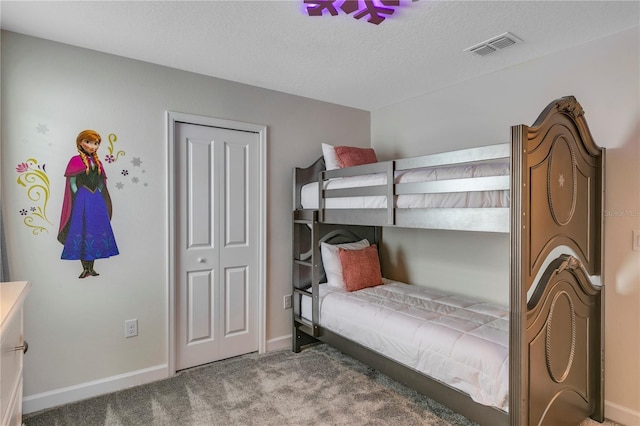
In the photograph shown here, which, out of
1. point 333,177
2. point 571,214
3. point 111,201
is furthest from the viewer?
point 333,177

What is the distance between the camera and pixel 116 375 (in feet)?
8.20

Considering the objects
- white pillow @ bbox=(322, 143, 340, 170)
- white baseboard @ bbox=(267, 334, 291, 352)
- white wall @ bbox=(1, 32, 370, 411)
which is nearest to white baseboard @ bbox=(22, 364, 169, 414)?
white wall @ bbox=(1, 32, 370, 411)

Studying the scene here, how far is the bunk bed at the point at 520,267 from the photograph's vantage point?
162 centimetres

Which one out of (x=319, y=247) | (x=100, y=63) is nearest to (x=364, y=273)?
(x=319, y=247)

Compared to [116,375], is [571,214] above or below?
above

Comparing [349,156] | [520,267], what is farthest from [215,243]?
[520,267]

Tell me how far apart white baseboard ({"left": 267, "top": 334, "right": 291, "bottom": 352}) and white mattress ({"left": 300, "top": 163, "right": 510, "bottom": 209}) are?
52.8 inches

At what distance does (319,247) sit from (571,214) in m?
1.95

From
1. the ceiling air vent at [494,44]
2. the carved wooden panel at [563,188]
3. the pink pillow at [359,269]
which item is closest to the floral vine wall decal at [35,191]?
the pink pillow at [359,269]

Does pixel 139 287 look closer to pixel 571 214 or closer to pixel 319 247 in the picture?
pixel 319 247

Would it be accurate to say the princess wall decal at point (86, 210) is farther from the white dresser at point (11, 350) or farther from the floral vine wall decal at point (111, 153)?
the white dresser at point (11, 350)

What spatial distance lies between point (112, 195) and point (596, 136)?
326 cm

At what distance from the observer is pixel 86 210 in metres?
2.37

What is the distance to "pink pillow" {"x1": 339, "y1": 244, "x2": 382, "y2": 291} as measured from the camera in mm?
3014
